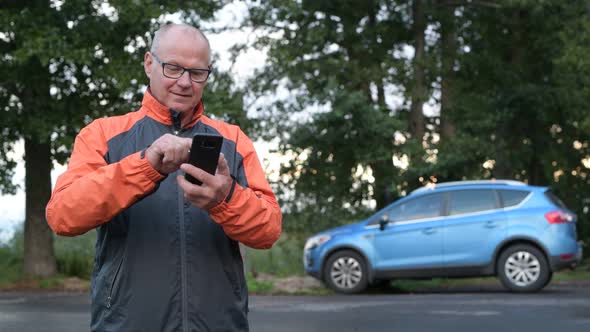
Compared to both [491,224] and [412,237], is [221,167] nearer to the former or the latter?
[491,224]

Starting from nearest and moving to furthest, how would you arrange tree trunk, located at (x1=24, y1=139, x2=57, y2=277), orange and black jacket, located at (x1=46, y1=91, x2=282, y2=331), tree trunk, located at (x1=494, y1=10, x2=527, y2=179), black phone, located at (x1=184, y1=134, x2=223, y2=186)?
1. black phone, located at (x1=184, y1=134, x2=223, y2=186)
2. orange and black jacket, located at (x1=46, y1=91, x2=282, y2=331)
3. tree trunk, located at (x1=24, y1=139, x2=57, y2=277)
4. tree trunk, located at (x1=494, y1=10, x2=527, y2=179)

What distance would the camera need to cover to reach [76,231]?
9.68 feet

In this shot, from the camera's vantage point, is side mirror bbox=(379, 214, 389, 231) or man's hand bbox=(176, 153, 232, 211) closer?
man's hand bbox=(176, 153, 232, 211)

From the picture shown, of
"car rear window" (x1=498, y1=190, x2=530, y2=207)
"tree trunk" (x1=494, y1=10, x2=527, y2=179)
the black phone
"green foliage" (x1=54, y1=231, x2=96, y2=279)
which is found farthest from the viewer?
"tree trunk" (x1=494, y1=10, x2=527, y2=179)

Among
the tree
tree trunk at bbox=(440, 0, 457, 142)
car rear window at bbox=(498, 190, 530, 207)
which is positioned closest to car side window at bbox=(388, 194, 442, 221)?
car rear window at bbox=(498, 190, 530, 207)

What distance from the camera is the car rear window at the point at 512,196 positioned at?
54.1 feet

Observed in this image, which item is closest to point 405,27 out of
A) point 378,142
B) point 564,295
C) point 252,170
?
point 378,142

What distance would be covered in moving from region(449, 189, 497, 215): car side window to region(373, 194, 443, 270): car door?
222 mm

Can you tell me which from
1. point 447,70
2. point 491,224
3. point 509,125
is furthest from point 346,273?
point 509,125

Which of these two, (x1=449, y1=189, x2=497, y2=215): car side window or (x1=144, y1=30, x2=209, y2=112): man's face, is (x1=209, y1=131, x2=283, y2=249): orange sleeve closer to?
(x1=144, y1=30, x2=209, y2=112): man's face

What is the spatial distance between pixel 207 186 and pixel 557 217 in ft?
46.1

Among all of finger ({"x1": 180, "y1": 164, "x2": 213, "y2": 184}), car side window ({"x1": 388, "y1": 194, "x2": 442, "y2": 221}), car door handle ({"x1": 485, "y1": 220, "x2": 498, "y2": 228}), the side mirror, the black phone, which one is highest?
car side window ({"x1": 388, "y1": 194, "x2": 442, "y2": 221})

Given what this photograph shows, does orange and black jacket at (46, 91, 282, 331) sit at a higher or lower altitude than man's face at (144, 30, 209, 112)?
lower

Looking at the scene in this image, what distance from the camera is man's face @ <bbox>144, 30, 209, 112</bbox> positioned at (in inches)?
128
